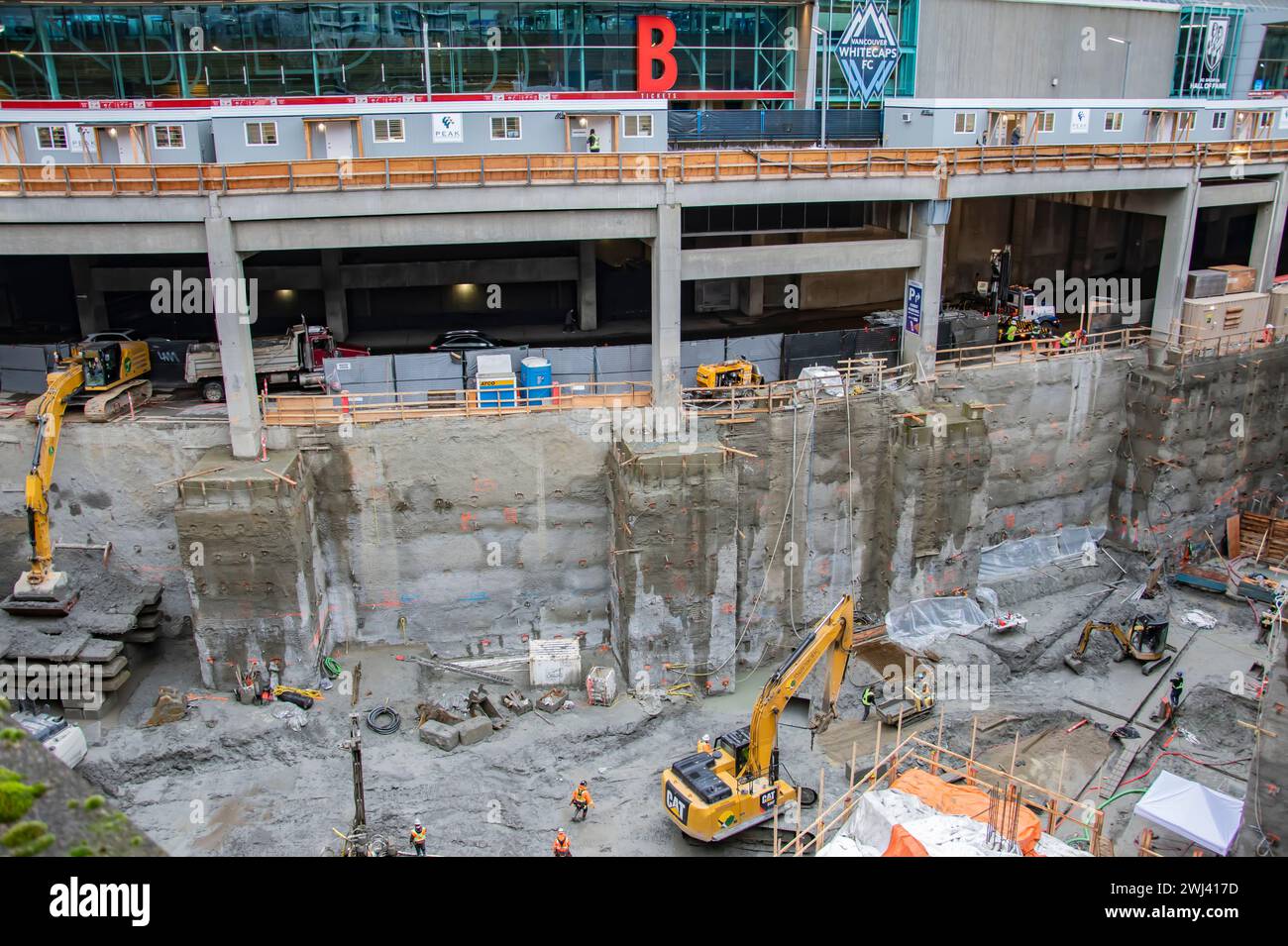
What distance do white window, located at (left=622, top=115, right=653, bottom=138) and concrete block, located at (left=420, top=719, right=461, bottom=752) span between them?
2080 cm

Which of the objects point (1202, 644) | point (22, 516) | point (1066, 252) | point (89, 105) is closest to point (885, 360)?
point (1202, 644)

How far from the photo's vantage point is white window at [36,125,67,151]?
38031 millimetres

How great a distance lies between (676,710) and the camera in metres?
34.0

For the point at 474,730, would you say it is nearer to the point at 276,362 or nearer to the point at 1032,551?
the point at 276,362

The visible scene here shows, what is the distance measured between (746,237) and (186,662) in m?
27.6

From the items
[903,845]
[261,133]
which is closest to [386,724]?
[903,845]

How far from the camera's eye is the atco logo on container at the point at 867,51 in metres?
39.3

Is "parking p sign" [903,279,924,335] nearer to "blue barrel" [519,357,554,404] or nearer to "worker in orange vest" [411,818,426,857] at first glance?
"blue barrel" [519,357,554,404]

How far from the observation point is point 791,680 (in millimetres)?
27516

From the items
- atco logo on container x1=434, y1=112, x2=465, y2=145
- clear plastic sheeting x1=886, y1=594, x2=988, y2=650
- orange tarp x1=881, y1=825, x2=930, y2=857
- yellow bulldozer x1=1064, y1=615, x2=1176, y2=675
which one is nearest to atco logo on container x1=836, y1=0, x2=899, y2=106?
atco logo on container x1=434, y1=112, x2=465, y2=145

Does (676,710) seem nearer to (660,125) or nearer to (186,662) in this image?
(186,662)

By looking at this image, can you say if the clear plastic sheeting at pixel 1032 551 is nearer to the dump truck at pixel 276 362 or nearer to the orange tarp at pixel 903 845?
the orange tarp at pixel 903 845

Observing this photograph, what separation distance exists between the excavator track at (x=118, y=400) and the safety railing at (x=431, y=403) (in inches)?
172

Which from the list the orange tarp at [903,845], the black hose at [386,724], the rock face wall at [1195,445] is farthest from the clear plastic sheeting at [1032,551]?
the orange tarp at [903,845]
